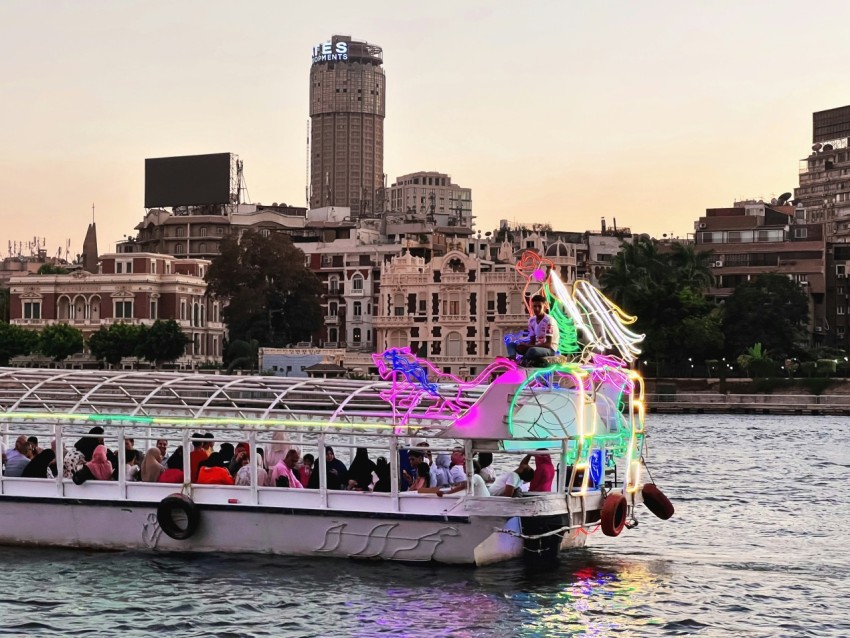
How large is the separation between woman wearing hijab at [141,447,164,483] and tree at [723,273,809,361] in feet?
272

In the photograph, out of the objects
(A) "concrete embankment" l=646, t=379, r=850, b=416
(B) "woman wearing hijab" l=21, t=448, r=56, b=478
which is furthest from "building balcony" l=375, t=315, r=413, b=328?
(B) "woman wearing hijab" l=21, t=448, r=56, b=478

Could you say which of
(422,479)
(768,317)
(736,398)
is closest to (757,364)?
(736,398)

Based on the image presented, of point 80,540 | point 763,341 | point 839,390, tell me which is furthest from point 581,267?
point 80,540

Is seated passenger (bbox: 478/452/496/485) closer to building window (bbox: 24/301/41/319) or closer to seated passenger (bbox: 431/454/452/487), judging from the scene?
seated passenger (bbox: 431/454/452/487)

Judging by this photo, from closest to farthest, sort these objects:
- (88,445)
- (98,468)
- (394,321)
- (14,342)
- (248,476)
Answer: (248,476)
(98,468)
(88,445)
(14,342)
(394,321)

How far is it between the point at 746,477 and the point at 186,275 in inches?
3317

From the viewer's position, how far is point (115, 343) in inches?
4395

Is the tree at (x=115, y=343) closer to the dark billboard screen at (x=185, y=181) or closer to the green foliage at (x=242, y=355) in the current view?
the green foliage at (x=242, y=355)

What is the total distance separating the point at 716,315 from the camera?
100688 millimetres

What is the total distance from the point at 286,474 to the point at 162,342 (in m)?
89.5

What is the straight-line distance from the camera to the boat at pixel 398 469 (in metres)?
21.7

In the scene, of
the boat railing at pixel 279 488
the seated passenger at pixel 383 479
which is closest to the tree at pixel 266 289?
the boat railing at pixel 279 488

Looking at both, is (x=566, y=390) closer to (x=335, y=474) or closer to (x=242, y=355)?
(x=335, y=474)

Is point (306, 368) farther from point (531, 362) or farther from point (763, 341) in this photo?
point (531, 362)
